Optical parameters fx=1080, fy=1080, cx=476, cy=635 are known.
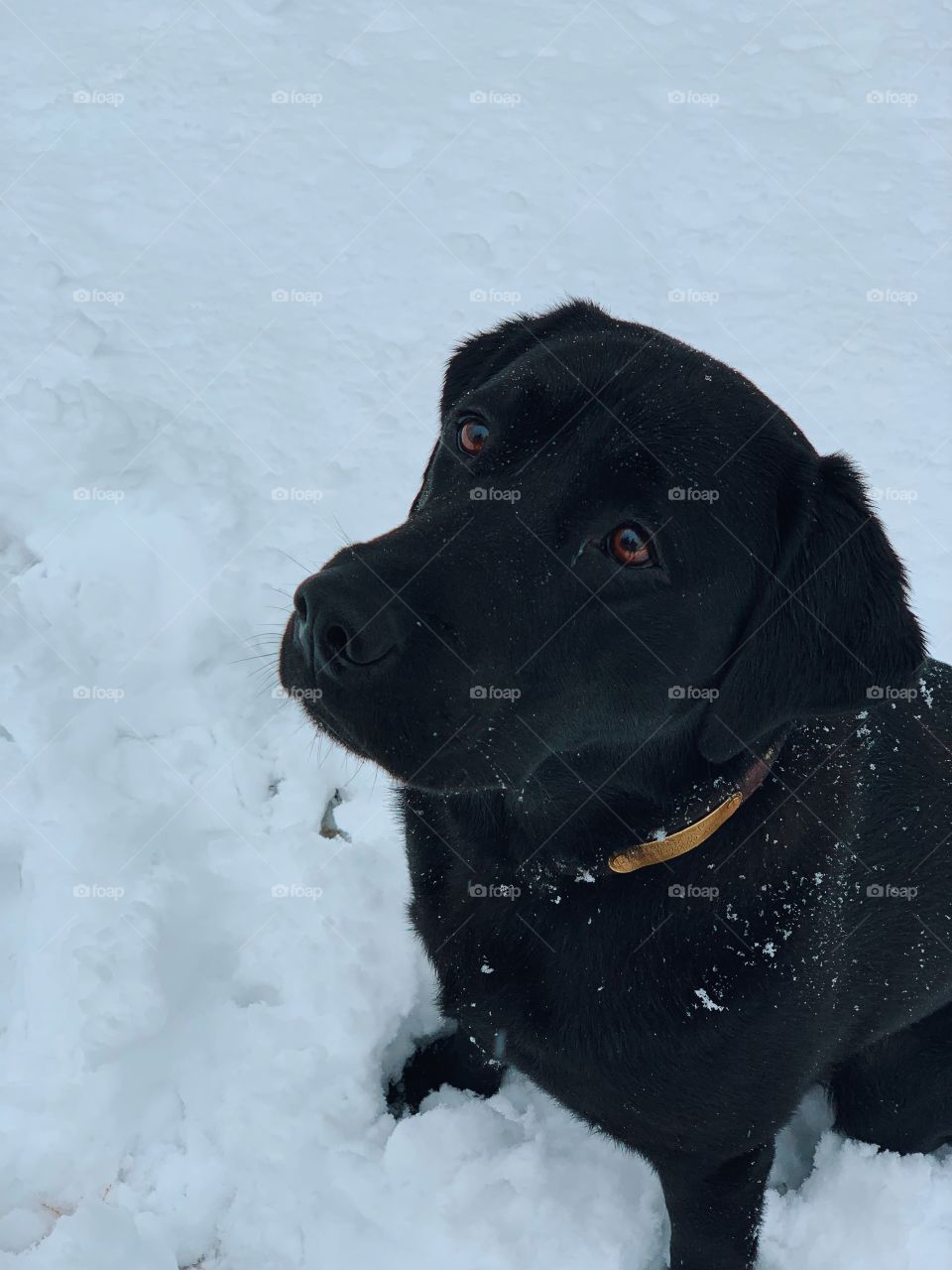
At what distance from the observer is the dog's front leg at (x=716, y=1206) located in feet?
8.37

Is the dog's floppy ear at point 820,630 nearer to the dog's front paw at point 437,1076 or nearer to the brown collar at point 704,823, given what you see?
the brown collar at point 704,823

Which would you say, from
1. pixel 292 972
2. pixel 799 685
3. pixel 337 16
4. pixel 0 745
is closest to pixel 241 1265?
pixel 292 972

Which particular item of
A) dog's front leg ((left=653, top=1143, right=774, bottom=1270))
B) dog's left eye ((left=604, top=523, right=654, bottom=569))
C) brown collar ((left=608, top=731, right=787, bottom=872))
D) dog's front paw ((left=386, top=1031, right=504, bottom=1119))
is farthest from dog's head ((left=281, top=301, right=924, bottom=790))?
dog's front paw ((left=386, top=1031, right=504, bottom=1119))

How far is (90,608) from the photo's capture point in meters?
3.63

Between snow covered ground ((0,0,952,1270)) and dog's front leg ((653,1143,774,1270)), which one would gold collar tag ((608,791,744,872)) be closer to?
dog's front leg ((653,1143,774,1270))

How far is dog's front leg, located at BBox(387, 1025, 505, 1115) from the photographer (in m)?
2.99

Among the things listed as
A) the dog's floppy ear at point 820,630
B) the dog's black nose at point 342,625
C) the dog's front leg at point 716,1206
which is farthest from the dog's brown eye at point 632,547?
the dog's front leg at point 716,1206

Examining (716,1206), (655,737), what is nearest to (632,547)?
(655,737)

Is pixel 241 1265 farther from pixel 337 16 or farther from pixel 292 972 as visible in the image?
pixel 337 16

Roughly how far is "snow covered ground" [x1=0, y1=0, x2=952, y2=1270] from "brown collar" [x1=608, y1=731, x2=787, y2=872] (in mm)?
1136

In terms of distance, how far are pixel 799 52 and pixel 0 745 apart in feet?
18.1

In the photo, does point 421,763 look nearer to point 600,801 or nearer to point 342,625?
point 342,625

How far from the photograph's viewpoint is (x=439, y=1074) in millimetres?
3080

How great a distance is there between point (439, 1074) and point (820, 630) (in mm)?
1745
